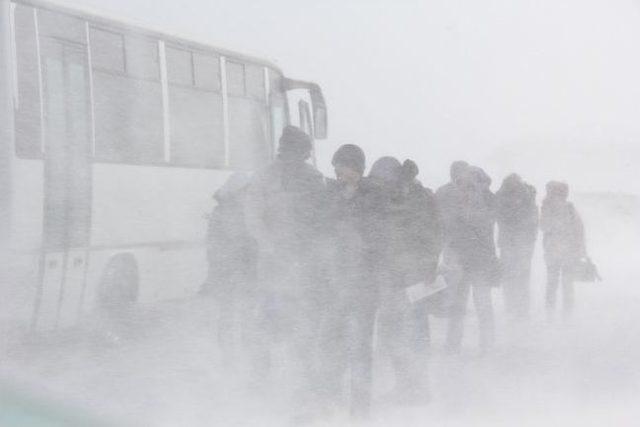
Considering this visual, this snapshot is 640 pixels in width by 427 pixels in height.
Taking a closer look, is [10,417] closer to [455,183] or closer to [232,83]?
[455,183]

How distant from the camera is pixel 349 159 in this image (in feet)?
9.92

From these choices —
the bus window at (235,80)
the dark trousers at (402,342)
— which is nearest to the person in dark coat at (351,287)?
the dark trousers at (402,342)

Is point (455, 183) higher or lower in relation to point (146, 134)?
lower

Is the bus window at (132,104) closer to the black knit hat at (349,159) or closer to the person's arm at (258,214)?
the person's arm at (258,214)

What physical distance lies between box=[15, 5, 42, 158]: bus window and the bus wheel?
0.62 meters

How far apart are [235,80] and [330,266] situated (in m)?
2.07

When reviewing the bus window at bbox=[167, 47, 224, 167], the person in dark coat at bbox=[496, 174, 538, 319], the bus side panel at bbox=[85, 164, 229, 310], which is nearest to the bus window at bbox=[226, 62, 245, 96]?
the bus window at bbox=[167, 47, 224, 167]

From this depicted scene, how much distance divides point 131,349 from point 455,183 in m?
1.44

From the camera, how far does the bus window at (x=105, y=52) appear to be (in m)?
4.29

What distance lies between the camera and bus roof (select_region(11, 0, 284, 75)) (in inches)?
166

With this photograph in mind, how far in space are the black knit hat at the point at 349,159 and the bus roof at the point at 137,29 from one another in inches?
48.4

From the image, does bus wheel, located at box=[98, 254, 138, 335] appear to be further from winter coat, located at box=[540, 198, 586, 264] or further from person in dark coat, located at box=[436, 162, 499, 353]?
winter coat, located at box=[540, 198, 586, 264]

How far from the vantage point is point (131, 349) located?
151 inches

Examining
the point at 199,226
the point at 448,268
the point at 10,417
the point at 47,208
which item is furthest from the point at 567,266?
the point at 10,417
